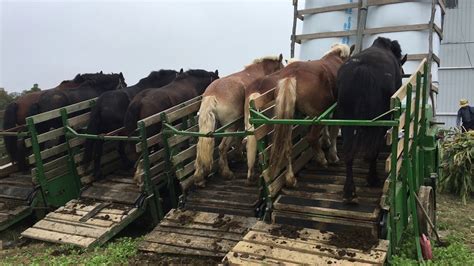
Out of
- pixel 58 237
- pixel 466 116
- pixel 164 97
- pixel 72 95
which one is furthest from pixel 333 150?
pixel 466 116

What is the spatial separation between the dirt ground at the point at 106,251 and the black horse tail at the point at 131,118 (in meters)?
1.44

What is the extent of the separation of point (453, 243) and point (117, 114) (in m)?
4.90

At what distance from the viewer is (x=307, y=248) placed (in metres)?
4.00

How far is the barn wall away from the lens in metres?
18.5

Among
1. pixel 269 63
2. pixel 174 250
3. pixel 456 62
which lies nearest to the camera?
pixel 174 250

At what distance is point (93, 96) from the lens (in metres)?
7.75

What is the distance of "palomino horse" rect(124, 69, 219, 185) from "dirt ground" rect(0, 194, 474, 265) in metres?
1.17

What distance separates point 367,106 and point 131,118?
340 centimetres

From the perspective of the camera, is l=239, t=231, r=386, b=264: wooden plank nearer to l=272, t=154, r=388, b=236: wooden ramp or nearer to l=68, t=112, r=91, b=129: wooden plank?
l=272, t=154, r=388, b=236: wooden ramp

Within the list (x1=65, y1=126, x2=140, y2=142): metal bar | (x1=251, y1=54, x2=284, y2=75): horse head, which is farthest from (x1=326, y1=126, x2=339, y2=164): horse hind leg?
(x1=65, y1=126, x2=140, y2=142): metal bar

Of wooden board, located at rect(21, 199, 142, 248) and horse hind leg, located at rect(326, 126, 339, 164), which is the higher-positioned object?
horse hind leg, located at rect(326, 126, 339, 164)

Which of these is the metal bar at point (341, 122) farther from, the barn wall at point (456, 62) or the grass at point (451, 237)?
the barn wall at point (456, 62)

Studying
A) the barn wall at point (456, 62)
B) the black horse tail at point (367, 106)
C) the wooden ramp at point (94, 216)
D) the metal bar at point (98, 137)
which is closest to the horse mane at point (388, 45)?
the black horse tail at point (367, 106)

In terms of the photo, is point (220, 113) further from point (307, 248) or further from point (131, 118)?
point (307, 248)
